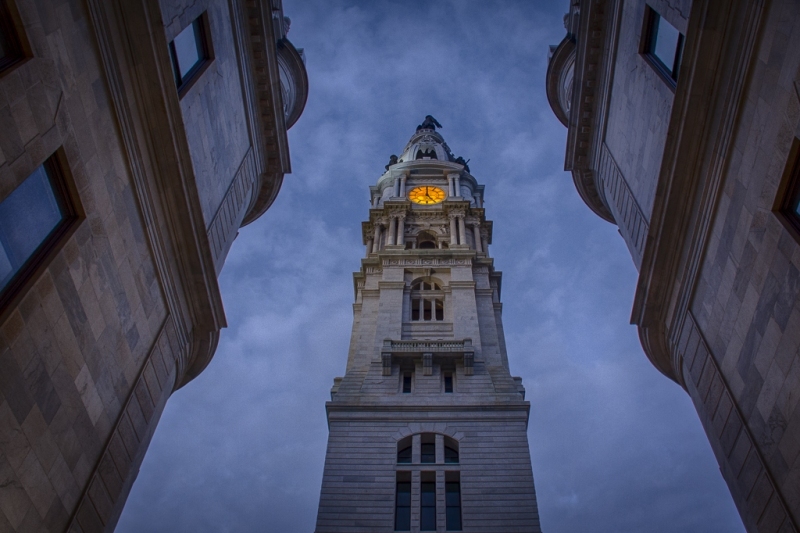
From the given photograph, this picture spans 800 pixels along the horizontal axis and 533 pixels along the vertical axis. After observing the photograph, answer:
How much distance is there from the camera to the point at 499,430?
39.8m

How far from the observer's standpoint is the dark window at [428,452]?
39.5 m

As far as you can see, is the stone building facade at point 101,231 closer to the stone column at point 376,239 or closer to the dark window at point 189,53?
the dark window at point 189,53

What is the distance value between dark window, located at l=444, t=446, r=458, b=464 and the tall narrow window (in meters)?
1.91

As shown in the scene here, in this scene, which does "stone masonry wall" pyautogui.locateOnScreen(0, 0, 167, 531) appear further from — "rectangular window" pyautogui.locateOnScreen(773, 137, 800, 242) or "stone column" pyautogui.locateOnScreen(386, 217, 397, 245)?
"stone column" pyautogui.locateOnScreen(386, 217, 397, 245)

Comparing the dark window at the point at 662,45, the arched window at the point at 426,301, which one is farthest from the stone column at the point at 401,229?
the dark window at the point at 662,45

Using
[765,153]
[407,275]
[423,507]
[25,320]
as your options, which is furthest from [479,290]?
[25,320]

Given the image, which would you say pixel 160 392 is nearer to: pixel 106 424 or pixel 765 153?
pixel 106 424

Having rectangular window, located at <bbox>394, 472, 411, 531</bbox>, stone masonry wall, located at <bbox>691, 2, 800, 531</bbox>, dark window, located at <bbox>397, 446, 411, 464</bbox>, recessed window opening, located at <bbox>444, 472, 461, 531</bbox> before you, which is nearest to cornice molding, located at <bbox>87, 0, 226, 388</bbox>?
stone masonry wall, located at <bbox>691, 2, 800, 531</bbox>

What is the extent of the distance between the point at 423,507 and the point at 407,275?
83.5ft

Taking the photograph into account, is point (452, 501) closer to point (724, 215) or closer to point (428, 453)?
point (428, 453)

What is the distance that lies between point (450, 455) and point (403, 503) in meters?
4.92

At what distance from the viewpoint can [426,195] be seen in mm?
76750

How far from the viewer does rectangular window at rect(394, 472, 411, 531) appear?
34938 millimetres

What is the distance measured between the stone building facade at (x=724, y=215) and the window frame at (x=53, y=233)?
15.0m
